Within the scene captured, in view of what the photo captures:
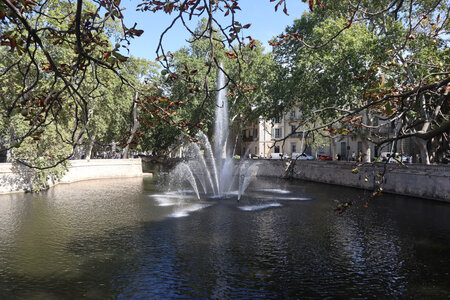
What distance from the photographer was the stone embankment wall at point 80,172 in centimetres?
2392

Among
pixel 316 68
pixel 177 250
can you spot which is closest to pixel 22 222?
pixel 177 250

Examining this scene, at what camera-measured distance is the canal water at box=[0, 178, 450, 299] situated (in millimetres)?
8617

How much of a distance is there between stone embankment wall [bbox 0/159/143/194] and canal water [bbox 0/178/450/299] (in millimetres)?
5846

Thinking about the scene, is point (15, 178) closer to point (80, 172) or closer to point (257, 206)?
point (80, 172)

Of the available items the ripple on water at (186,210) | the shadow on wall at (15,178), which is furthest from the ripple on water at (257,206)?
the shadow on wall at (15,178)

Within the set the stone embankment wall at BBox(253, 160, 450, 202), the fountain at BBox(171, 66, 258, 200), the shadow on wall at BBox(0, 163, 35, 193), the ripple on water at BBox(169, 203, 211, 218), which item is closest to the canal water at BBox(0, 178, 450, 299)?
the ripple on water at BBox(169, 203, 211, 218)

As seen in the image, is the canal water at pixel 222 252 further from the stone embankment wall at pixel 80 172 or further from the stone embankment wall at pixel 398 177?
the stone embankment wall at pixel 80 172

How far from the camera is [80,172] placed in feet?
111

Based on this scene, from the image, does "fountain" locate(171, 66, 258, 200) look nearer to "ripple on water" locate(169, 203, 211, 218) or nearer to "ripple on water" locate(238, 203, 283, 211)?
"ripple on water" locate(169, 203, 211, 218)

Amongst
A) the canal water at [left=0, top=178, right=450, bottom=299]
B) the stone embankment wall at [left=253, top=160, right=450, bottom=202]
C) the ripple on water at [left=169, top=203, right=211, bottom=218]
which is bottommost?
the canal water at [left=0, top=178, right=450, bottom=299]

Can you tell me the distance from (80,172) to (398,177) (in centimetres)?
2488

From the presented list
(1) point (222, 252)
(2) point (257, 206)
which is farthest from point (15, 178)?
(1) point (222, 252)

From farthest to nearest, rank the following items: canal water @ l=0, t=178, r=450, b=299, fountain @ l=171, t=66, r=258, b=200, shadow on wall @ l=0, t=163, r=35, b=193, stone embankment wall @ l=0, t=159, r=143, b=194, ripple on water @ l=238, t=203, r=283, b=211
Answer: fountain @ l=171, t=66, r=258, b=200 < stone embankment wall @ l=0, t=159, r=143, b=194 < shadow on wall @ l=0, t=163, r=35, b=193 < ripple on water @ l=238, t=203, r=283, b=211 < canal water @ l=0, t=178, r=450, b=299

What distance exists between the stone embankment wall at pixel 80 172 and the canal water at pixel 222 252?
5.85 metres
